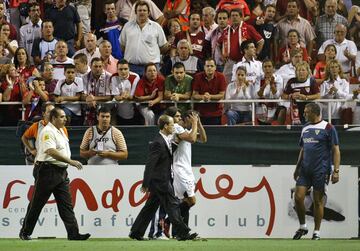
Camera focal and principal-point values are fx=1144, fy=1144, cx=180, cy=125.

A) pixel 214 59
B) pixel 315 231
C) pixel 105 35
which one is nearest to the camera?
pixel 315 231

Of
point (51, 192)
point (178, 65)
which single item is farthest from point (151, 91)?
point (51, 192)

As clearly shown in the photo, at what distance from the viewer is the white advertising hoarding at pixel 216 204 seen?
20.8 m

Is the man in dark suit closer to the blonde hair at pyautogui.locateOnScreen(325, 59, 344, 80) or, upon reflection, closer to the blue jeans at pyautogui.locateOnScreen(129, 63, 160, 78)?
the blonde hair at pyautogui.locateOnScreen(325, 59, 344, 80)

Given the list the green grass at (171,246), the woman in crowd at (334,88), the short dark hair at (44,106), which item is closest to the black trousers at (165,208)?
the green grass at (171,246)

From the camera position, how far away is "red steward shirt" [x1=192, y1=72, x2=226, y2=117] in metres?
21.3

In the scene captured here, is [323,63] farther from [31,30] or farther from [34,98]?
[31,30]

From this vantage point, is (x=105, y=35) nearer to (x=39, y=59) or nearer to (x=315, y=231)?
(x=39, y=59)

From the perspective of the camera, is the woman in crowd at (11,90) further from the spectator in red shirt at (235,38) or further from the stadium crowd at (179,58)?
the spectator in red shirt at (235,38)

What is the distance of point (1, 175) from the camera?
70.1ft

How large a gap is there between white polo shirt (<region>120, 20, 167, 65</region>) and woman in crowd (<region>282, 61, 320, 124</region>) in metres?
3.03

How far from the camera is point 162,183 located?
58.3ft

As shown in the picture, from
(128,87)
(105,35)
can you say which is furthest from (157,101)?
(105,35)

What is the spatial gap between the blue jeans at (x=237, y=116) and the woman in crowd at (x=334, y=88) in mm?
1455

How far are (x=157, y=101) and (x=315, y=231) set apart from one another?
3975mm
